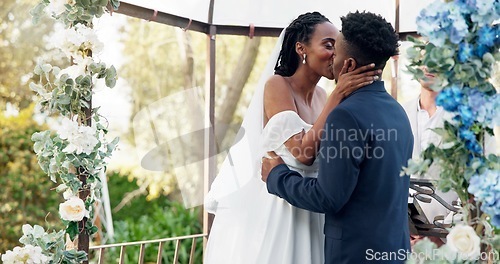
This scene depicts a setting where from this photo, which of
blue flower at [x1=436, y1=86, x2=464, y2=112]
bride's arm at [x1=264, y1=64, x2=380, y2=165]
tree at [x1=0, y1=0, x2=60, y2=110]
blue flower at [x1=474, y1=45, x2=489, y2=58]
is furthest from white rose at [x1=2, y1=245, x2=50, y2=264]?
tree at [x1=0, y1=0, x2=60, y2=110]

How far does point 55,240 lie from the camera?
2.51 meters

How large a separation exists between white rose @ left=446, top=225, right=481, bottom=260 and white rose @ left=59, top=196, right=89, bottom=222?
4.32 feet

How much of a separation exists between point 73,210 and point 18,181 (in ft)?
18.0

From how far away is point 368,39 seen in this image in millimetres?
2424

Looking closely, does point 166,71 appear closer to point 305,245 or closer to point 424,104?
point 424,104

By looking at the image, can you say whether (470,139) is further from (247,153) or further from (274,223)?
(247,153)

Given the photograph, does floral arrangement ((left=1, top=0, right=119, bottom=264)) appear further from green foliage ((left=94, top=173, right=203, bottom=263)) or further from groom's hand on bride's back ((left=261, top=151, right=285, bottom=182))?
green foliage ((left=94, top=173, right=203, bottom=263))

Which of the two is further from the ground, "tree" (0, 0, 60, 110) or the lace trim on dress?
"tree" (0, 0, 60, 110)

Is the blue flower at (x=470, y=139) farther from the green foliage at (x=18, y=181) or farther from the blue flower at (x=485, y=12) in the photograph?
the green foliage at (x=18, y=181)

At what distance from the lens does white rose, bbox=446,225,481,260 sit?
1.70 meters

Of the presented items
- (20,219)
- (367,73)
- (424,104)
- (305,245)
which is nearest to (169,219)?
(20,219)

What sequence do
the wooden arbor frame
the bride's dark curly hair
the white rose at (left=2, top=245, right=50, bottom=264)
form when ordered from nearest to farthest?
the white rose at (left=2, top=245, right=50, bottom=264) < the bride's dark curly hair < the wooden arbor frame

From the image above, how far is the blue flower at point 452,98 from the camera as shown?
1.75 m

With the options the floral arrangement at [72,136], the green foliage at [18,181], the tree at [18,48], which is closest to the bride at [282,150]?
the floral arrangement at [72,136]
